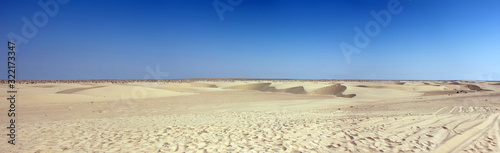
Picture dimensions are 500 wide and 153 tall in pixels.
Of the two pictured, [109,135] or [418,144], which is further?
[109,135]

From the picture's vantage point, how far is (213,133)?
24.1 ft

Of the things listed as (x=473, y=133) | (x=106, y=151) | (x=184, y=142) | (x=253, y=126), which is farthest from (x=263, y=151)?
(x=473, y=133)

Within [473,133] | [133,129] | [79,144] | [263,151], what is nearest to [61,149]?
[79,144]

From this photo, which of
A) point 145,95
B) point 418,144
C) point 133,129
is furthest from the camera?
point 145,95

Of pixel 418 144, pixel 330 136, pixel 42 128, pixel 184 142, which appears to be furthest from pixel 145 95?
pixel 418 144

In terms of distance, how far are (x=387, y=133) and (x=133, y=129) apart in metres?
7.52

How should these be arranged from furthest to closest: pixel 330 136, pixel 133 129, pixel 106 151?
pixel 133 129
pixel 330 136
pixel 106 151

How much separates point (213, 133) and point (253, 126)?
1548 millimetres

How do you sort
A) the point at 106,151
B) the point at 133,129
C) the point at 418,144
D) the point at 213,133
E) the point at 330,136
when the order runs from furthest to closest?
the point at 133,129 → the point at 213,133 → the point at 330,136 → the point at 418,144 → the point at 106,151

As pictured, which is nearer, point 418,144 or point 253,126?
point 418,144

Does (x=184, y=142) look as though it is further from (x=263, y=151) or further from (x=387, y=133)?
(x=387, y=133)

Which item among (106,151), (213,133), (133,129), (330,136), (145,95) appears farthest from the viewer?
(145,95)

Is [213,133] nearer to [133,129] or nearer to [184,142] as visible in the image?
[184,142]

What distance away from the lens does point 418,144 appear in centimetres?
607
